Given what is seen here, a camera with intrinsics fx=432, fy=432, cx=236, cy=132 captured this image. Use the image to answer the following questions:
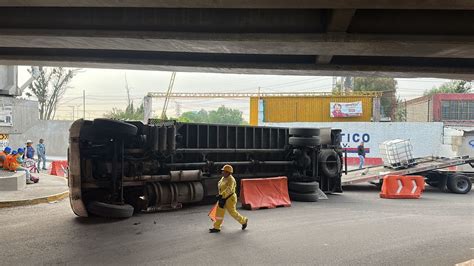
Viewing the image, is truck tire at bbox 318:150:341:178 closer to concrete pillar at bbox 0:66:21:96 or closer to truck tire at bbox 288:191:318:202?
truck tire at bbox 288:191:318:202

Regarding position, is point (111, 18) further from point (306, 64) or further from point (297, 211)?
point (297, 211)

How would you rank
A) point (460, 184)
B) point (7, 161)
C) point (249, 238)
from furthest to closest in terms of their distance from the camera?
point (460, 184) → point (7, 161) → point (249, 238)

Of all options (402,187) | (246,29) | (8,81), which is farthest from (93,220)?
(402,187)

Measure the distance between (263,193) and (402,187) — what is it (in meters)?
6.28

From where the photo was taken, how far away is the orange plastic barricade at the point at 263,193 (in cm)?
1325

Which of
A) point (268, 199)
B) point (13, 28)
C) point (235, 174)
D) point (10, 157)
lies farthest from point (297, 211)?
point (10, 157)

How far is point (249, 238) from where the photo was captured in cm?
912

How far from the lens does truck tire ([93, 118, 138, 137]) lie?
10836 millimetres

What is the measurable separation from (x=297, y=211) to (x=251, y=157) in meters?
3.28

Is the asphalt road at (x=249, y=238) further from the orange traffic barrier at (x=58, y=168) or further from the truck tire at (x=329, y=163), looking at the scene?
the orange traffic barrier at (x=58, y=168)

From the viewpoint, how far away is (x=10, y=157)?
1492 cm

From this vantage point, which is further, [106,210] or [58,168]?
[58,168]

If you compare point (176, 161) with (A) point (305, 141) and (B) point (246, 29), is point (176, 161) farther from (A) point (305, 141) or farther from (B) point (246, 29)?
(B) point (246, 29)

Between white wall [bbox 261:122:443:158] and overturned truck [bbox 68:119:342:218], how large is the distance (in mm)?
15466
